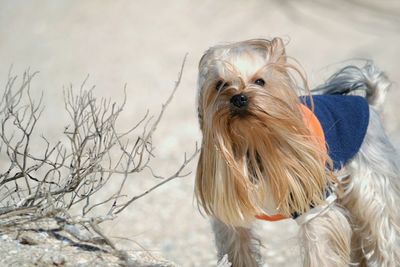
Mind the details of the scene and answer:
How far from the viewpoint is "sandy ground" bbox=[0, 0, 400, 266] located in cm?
1198

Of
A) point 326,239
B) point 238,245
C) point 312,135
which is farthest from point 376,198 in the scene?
point 238,245

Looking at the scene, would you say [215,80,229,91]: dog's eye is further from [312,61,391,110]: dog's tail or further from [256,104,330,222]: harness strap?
[312,61,391,110]: dog's tail

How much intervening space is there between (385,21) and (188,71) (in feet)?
12.0

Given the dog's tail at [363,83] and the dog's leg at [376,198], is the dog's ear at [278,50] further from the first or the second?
the dog's tail at [363,83]

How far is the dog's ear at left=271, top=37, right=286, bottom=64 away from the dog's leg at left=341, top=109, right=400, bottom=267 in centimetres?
88

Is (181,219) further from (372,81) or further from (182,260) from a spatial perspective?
(372,81)

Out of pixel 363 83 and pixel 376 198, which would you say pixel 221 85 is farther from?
pixel 363 83

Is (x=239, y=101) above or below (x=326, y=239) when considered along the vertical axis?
above

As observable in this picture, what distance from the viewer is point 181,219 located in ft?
32.3

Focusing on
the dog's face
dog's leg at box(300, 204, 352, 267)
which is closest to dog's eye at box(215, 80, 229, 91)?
the dog's face

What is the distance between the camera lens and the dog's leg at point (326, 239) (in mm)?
4691

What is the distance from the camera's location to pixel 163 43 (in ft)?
47.5

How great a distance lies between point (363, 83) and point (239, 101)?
1619 mm

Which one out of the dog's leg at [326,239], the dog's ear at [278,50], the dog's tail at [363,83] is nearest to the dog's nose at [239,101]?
the dog's ear at [278,50]
